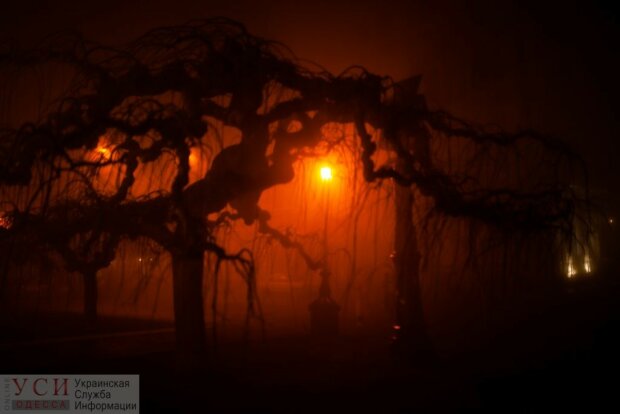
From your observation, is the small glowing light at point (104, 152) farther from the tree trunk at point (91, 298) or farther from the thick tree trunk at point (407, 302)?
the tree trunk at point (91, 298)

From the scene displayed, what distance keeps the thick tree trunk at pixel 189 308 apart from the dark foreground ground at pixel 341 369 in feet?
0.84

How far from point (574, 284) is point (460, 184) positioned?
1060 centimetres

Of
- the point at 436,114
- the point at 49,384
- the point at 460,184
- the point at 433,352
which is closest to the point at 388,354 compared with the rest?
the point at 433,352

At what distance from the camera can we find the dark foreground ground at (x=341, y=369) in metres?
4.77

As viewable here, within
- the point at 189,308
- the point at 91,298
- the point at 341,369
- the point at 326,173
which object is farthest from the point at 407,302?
the point at 91,298

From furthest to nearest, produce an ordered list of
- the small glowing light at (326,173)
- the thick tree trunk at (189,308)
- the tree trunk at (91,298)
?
the tree trunk at (91,298)
the small glowing light at (326,173)
the thick tree trunk at (189,308)

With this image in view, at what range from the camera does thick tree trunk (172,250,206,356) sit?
537 centimetres

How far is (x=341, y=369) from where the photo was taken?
6.45 metres

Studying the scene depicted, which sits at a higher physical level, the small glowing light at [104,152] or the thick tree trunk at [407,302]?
the small glowing light at [104,152]

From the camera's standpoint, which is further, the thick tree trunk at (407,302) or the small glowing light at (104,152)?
the thick tree trunk at (407,302)

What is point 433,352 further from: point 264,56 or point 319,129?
point 264,56

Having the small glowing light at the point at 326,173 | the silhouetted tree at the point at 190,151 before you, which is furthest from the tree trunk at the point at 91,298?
the small glowing light at the point at 326,173

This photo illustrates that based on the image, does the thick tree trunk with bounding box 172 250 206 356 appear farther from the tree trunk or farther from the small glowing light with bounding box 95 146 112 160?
the tree trunk

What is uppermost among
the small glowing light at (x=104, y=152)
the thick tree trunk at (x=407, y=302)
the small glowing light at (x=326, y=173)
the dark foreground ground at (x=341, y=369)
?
the small glowing light at (x=326, y=173)
